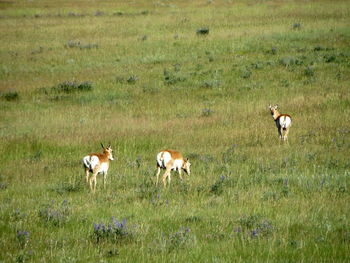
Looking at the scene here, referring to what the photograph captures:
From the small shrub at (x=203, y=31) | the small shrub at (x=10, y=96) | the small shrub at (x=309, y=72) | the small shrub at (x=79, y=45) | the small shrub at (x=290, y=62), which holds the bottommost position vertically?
the small shrub at (x=10, y=96)

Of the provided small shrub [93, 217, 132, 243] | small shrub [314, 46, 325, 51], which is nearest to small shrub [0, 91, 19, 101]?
small shrub [314, 46, 325, 51]

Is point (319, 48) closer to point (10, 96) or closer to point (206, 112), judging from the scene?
point (206, 112)

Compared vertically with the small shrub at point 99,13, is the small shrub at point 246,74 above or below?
below

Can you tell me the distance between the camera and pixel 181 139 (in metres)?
18.5

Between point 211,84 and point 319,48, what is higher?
point 319,48

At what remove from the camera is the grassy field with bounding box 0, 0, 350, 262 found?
9055 millimetres

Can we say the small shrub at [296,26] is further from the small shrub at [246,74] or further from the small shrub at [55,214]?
the small shrub at [55,214]

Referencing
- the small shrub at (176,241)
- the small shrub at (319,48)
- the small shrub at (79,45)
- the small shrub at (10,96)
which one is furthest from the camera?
the small shrub at (79,45)

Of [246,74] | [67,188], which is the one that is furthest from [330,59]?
[67,188]

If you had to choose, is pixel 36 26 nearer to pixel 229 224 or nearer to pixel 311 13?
pixel 311 13

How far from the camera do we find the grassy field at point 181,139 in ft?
29.7

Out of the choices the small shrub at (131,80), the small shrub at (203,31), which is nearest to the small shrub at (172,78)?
the small shrub at (131,80)

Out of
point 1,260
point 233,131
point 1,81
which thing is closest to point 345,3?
point 1,81

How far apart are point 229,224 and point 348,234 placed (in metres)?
1.93
